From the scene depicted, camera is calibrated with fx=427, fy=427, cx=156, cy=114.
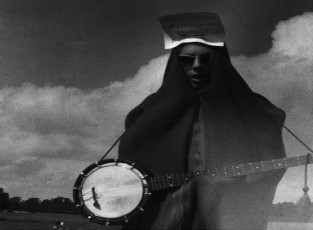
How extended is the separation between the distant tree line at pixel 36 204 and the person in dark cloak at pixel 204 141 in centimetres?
39

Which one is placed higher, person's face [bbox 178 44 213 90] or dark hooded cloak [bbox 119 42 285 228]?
person's face [bbox 178 44 213 90]

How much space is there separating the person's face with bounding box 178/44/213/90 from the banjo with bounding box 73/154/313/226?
0.53 metres

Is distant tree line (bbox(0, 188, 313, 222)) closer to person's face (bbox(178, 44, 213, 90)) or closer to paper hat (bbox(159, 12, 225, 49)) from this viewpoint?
person's face (bbox(178, 44, 213, 90))

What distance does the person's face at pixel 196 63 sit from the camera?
2.42 metres

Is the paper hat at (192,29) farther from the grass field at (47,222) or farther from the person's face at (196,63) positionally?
the grass field at (47,222)

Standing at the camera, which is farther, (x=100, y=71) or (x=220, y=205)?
(x=100, y=71)

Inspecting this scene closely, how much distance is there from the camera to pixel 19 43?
102 inches

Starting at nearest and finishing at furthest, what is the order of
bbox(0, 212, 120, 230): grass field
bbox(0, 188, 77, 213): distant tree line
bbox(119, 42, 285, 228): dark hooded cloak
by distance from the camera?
bbox(0, 212, 120, 230): grass field
bbox(119, 42, 285, 228): dark hooded cloak
bbox(0, 188, 77, 213): distant tree line

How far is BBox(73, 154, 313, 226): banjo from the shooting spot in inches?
86.0

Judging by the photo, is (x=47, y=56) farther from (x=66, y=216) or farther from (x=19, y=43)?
(x=66, y=216)

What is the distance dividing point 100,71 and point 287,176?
4.23 feet

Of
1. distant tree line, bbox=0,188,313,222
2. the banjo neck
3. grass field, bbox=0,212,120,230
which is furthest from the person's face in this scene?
grass field, bbox=0,212,120,230

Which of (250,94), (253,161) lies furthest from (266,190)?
(250,94)

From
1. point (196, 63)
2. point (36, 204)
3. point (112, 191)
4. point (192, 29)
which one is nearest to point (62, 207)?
point (36, 204)
